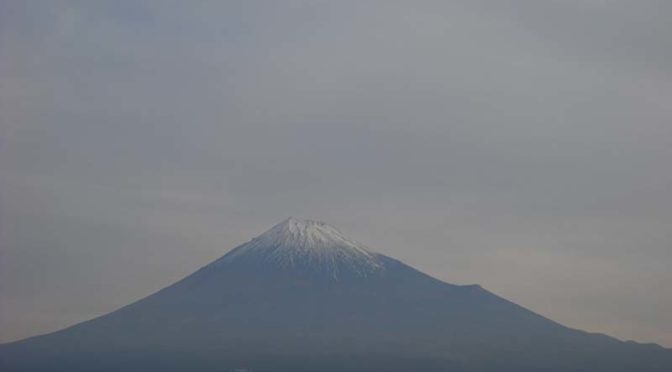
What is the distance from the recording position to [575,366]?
163 meters

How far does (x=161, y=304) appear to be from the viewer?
610ft

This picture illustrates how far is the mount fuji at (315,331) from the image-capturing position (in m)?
163

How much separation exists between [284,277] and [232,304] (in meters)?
12.6

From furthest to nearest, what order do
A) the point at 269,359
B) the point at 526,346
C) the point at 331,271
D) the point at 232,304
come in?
the point at 331,271
the point at 232,304
the point at 526,346
the point at 269,359

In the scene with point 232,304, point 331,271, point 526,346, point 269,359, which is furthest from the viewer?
point 331,271

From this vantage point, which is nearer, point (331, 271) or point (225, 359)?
point (225, 359)

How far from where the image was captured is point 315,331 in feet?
577

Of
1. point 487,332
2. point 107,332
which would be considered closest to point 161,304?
point 107,332

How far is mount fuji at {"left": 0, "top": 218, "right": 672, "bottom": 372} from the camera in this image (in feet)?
534

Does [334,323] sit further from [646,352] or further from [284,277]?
[646,352]

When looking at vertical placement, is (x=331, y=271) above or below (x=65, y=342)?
above

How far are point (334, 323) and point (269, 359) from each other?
20703mm

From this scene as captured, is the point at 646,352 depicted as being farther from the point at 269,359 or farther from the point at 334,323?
the point at 269,359

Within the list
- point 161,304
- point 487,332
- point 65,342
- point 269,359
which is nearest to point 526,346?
point 487,332
